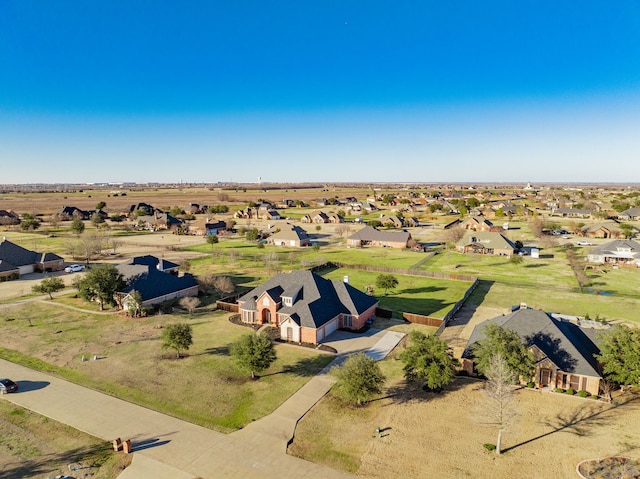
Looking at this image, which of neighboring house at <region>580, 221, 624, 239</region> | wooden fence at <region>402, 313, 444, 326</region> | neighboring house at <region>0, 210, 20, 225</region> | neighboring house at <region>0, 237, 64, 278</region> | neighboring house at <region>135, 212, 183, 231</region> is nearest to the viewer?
wooden fence at <region>402, 313, 444, 326</region>

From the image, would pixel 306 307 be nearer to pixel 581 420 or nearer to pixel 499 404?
pixel 499 404

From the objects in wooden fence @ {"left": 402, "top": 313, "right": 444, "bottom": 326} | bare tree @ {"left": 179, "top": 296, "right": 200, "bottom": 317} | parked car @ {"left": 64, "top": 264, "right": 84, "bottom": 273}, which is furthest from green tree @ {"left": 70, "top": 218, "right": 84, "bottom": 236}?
wooden fence @ {"left": 402, "top": 313, "right": 444, "bottom": 326}

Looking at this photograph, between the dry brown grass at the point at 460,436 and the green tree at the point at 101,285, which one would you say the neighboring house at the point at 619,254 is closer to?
the dry brown grass at the point at 460,436

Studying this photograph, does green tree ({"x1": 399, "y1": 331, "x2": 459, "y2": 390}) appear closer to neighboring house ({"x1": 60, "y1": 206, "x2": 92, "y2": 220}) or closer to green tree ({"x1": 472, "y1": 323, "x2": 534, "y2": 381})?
green tree ({"x1": 472, "y1": 323, "x2": 534, "y2": 381})

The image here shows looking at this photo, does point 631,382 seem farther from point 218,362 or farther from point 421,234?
point 421,234

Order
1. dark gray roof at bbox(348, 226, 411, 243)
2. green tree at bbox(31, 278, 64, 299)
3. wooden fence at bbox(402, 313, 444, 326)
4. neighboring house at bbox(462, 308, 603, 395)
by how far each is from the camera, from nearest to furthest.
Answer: neighboring house at bbox(462, 308, 603, 395)
wooden fence at bbox(402, 313, 444, 326)
green tree at bbox(31, 278, 64, 299)
dark gray roof at bbox(348, 226, 411, 243)

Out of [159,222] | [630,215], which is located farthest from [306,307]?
[630,215]

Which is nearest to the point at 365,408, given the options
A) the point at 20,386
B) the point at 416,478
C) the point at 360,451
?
the point at 360,451

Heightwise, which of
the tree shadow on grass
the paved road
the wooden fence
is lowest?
the tree shadow on grass

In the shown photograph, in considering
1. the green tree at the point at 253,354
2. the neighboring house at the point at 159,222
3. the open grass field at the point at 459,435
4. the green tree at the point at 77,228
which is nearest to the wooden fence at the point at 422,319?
the open grass field at the point at 459,435
